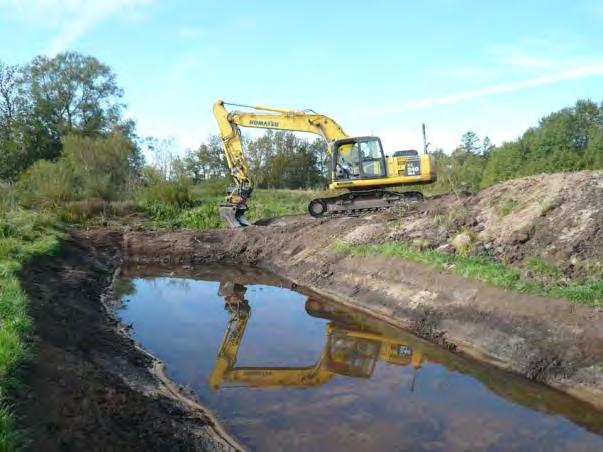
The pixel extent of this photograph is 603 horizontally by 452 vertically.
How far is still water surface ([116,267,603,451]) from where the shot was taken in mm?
5285

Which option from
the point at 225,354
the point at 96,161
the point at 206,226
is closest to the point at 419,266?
the point at 225,354

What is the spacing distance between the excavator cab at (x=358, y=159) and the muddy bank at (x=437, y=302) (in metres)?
1.93

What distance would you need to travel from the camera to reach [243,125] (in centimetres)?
1702

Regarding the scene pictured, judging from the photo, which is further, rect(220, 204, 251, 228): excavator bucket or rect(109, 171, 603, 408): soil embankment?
rect(220, 204, 251, 228): excavator bucket

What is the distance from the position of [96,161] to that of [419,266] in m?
23.0

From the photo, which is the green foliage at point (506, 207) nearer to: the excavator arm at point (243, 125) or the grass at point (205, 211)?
the excavator arm at point (243, 125)

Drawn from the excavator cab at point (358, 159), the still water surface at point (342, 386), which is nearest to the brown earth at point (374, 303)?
the still water surface at point (342, 386)

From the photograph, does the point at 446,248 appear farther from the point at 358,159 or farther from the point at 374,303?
the point at 358,159

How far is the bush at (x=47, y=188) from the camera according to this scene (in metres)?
19.5

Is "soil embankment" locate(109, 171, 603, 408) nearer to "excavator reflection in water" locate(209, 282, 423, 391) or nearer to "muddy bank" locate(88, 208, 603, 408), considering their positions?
"muddy bank" locate(88, 208, 603, 408)

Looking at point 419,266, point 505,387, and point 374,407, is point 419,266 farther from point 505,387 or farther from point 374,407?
point 374,407

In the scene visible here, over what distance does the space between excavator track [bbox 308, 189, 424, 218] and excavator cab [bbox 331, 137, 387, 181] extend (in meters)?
0.75

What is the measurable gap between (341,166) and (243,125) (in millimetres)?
3757

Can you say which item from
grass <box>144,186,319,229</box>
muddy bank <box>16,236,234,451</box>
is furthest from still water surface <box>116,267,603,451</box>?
grass <box>144,186,319,229</box>
